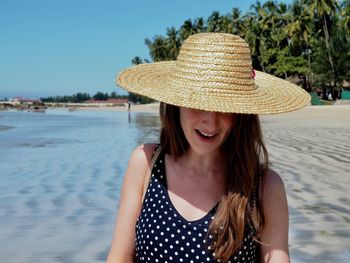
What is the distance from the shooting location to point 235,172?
181cm

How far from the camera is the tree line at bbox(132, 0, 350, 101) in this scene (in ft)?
156

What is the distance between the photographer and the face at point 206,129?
172 centimetres

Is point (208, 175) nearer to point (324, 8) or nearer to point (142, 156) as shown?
point (142, 156)

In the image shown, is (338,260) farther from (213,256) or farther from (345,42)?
(345,42)

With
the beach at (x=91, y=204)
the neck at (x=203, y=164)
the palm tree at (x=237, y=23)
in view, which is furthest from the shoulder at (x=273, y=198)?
the palm tree at (x=237, y=23)

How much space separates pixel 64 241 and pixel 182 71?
302 cm

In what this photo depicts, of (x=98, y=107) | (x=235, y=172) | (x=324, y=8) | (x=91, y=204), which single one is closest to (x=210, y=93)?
(x=235, y=172)

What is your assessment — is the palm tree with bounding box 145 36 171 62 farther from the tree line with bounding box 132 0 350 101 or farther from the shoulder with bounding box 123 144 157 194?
the shoulder with bounding box 123 144 157 194

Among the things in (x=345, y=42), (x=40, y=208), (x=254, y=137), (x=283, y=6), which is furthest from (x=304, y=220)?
(x=283, y=6)

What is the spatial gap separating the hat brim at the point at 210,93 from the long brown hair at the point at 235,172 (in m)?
0.08

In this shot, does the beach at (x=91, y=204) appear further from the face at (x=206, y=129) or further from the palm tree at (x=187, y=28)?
the palm tree at (x=187, y=28)

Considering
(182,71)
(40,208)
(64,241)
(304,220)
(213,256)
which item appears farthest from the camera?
(40,208)

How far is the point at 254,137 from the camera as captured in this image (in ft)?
6.08

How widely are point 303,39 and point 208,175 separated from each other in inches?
2107
